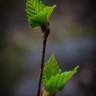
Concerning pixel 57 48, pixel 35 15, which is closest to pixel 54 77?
pixel 35 15

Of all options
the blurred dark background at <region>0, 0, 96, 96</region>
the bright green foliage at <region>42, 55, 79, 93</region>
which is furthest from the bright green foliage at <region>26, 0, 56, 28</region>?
the blurred dark background at <region>0, 0, 96, 96</region>

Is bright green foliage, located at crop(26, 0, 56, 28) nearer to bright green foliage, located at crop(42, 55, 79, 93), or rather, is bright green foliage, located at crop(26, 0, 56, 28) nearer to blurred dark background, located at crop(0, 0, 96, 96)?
bright green foliage, located at crop(42, 55, 79, 93)

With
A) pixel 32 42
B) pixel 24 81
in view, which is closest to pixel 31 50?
pixel 32 42

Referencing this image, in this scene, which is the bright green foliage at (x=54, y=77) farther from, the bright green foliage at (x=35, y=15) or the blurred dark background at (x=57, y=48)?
the blurred dark background at (x=57, y=48)

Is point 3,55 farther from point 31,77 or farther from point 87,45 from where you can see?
point 87,45

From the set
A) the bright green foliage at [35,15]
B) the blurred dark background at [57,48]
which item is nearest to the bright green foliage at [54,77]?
the bright green foliage at [35,15]

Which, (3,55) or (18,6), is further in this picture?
(18,6)
